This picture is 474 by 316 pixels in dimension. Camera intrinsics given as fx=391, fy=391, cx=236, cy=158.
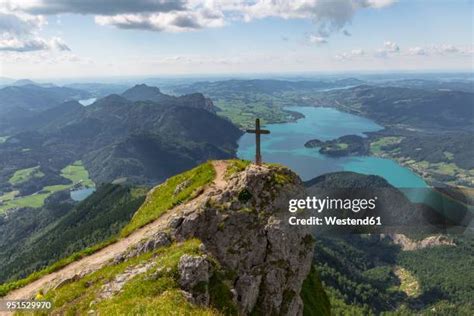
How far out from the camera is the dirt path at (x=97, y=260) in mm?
31125

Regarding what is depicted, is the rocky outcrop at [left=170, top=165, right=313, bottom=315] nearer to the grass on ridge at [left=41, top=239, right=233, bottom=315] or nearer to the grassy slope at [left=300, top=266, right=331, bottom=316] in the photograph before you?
the grass on ridge at [left=41, top=239, right=233, bottom=315]

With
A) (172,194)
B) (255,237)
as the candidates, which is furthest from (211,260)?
(172,194)

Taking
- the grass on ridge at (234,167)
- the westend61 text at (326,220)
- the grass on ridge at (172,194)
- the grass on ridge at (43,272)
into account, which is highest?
the grass on ridge at (234,167)

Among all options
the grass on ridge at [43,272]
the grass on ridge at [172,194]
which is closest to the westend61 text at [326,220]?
the grass on ridge at [172,194]

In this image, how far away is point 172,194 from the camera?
44625 mm

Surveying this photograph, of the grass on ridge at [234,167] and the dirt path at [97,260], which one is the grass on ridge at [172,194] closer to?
the dirt path at [97,260]

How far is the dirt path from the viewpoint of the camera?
31.1m

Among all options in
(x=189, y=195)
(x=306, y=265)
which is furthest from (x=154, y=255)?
(x=306, y=265)

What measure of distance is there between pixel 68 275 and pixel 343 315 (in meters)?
157

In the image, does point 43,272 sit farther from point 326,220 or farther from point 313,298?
point 313,298

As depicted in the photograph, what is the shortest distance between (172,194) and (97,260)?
42.6 ft

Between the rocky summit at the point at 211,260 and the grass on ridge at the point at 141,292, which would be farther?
the rocky summit at the point at 211,260

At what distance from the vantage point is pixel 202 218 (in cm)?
3419

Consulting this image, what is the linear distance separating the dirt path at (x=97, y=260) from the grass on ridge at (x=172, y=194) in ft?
3.08
